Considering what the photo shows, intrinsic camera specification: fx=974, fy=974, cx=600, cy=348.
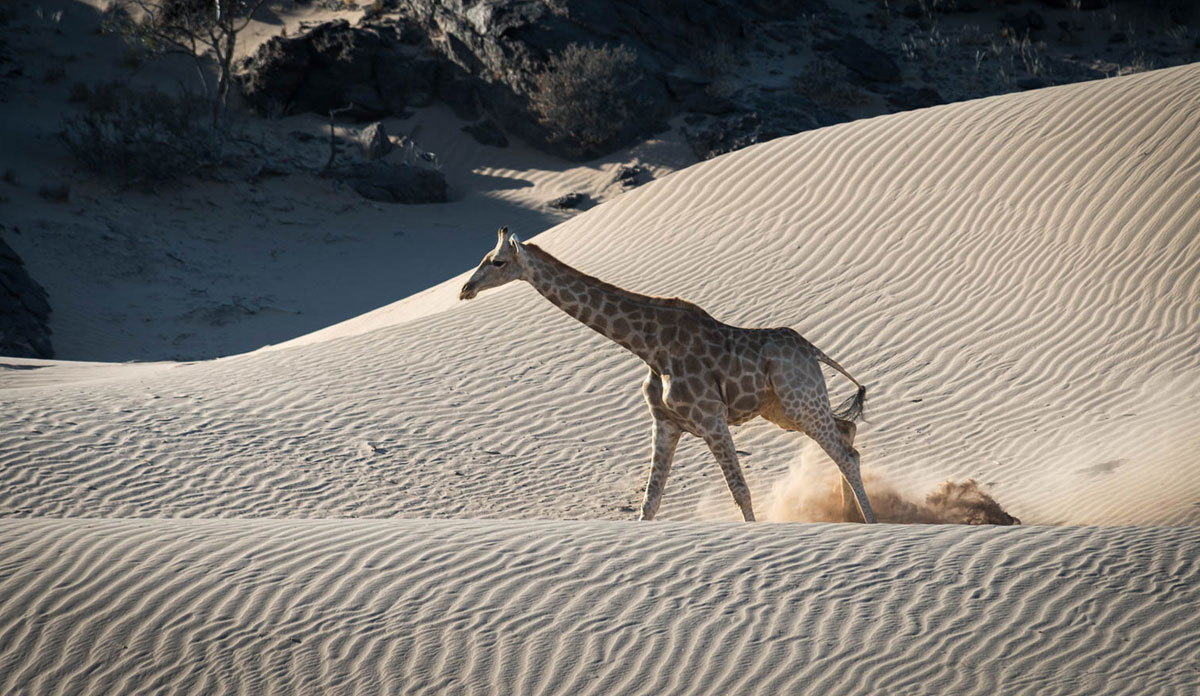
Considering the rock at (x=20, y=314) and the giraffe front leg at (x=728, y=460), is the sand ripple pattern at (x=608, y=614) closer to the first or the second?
the giraffe front leg at (x=728, y=460)

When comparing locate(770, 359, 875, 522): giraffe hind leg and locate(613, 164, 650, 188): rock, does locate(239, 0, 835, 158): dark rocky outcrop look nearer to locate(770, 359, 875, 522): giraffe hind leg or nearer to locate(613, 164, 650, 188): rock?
locate(613, 164, 650, 188): rock

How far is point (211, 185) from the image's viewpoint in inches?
1018

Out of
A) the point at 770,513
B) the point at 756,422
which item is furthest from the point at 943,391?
the point at 770,513

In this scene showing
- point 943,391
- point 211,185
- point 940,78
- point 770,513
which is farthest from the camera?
point 940,78

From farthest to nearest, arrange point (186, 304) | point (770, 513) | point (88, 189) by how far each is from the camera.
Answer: point (88, 189)
point (186, 304)
point (770, 513)

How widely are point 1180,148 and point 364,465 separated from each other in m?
10.8

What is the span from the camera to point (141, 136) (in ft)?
83.0

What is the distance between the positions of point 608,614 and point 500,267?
10.7ft

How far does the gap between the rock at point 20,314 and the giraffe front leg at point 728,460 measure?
45.5 feet

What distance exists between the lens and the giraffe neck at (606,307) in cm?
736

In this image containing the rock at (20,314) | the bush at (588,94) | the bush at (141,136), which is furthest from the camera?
the bush at (588,94)

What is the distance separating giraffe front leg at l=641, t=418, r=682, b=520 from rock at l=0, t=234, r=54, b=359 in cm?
1345

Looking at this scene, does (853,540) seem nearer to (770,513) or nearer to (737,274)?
(770,513)

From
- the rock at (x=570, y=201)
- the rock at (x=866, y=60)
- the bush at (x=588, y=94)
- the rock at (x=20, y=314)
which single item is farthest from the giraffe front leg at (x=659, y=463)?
the rock at (x=866, y=60)
